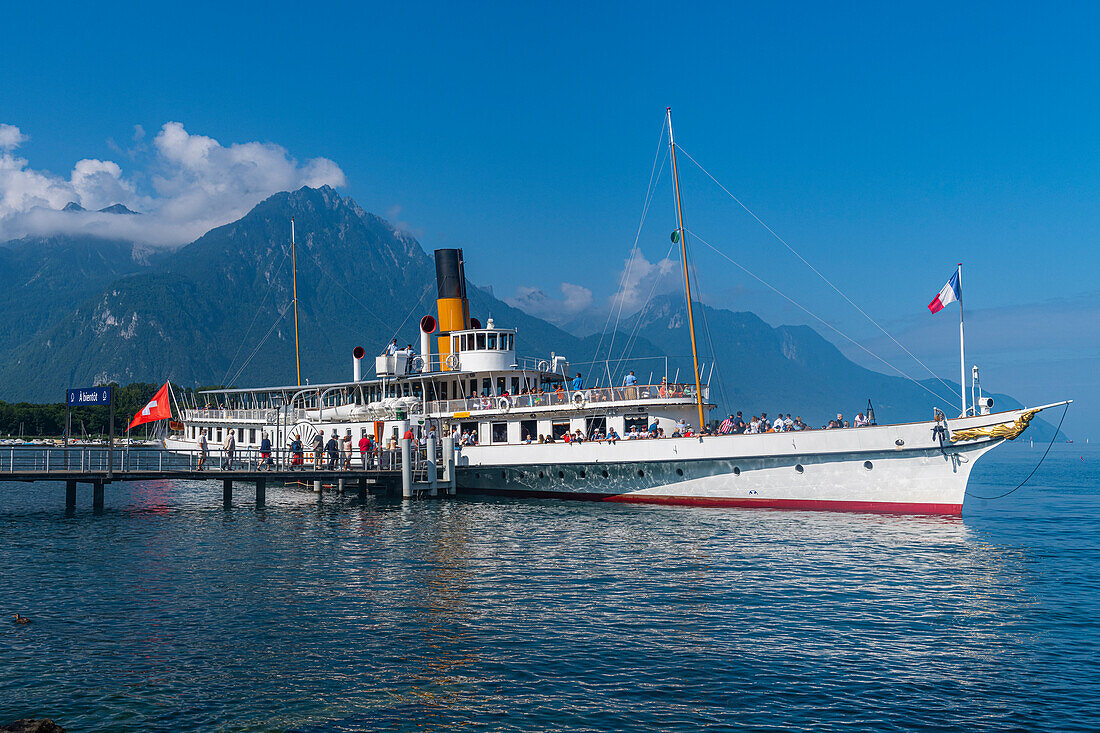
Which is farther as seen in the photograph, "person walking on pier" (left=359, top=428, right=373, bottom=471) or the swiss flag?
"person walking on pier" (left=359, top=428, right=373, bottom=471)

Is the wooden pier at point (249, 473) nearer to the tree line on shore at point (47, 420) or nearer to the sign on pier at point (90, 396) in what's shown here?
the sign on pier at point (90, 396)

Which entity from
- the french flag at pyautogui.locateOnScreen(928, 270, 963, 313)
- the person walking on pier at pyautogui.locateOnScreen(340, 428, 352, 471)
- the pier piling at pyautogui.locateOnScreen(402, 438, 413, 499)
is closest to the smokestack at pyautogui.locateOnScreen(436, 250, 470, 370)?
the person walking on pier at pyautogui.locateOnScreen(340, 428, 352, 471)

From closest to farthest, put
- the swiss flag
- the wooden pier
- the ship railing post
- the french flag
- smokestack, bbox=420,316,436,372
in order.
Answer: the french flag < the wooden pier < the swiss flag < the ship railing post < smokestack, bbox=420,316,436,372

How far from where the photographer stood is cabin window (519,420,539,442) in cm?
4028

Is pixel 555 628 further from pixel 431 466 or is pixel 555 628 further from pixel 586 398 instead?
pixel 431 466

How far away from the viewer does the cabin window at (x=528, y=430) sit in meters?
40.3

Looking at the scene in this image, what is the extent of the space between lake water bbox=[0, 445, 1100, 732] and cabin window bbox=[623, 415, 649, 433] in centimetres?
845

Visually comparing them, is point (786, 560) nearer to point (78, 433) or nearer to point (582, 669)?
point (582, 669)

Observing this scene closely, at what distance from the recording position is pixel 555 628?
51.8 feet

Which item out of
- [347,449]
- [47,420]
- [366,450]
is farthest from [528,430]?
[47,420]

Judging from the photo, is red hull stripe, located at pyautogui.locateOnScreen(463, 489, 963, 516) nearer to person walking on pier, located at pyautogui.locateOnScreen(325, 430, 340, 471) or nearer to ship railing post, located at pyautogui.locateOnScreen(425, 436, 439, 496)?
ship railing post, located at pyautogui.locateOnScreen(425, 436, 439, 496)

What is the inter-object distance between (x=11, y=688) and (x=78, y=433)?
6075 inches

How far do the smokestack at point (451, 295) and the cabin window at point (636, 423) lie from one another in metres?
13.2

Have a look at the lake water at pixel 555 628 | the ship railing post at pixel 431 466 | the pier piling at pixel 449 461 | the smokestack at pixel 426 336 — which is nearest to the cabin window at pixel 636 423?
the lake water at pixel 555 628
